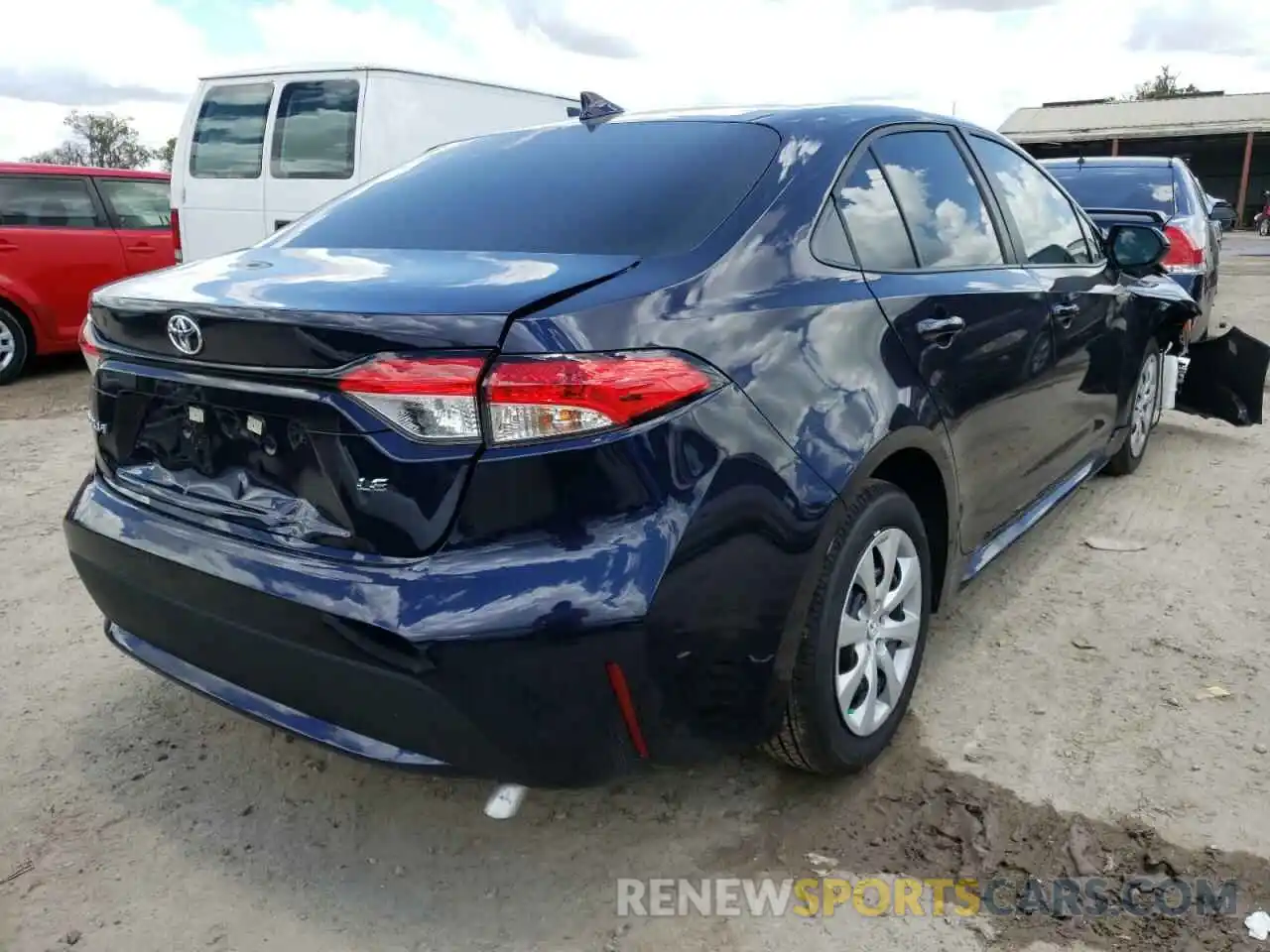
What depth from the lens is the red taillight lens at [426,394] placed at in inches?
70.7

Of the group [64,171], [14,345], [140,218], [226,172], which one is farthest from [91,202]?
[226,172]

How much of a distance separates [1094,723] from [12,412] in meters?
6.86

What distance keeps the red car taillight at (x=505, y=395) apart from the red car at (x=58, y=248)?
729cm

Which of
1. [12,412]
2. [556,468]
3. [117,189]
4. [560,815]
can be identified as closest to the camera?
[556,468]

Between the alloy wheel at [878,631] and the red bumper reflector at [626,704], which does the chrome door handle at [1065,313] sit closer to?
the alloy wheel at [878,631]

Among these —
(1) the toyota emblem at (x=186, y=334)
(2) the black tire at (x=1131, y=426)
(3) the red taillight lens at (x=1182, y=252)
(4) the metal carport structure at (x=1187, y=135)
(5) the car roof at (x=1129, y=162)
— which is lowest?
(4) the metal carport structure at (x=1187, y=135)

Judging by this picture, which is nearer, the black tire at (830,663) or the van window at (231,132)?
the black tire at (830,663)

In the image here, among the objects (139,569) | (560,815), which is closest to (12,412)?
(139,569)

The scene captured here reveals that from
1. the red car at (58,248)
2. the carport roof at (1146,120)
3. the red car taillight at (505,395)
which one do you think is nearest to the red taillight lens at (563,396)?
the red car taillight at (505,395)

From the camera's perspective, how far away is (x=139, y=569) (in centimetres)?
221

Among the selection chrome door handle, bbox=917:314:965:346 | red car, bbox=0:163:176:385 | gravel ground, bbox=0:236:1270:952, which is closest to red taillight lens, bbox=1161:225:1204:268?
gravel ground, bbox=0:236:1270:952

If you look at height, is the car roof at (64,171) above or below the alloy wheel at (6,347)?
above

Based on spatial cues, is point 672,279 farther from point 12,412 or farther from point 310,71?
point 12,412

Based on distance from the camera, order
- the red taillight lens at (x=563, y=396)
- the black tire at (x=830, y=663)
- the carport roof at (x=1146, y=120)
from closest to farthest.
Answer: the red taillight lens at (x=563, y=396) → the black tire at (x=830, y=663) → the carport roof at (x=1146, y=120)
